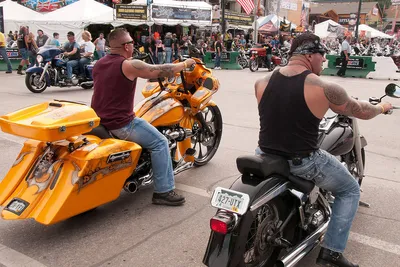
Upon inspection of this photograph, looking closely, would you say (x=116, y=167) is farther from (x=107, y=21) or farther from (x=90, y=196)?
(x=107, y=21)

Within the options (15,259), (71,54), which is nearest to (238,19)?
(71,54)

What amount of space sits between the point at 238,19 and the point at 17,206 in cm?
3425

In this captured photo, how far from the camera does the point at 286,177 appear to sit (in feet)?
9.36

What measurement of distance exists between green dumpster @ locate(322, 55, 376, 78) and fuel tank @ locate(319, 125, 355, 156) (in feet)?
51.2

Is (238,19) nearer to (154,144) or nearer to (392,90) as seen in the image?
(154,144)

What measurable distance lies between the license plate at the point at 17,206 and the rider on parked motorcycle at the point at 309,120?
76.7 inches

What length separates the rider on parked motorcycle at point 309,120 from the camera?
2.68 m

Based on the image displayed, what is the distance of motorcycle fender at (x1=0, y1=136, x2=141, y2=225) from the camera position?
328 centimetres

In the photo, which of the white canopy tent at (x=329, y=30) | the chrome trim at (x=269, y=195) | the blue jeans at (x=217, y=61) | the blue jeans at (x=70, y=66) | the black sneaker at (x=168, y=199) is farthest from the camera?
the white canopy tent at (x=329, y=30)

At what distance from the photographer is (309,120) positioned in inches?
108

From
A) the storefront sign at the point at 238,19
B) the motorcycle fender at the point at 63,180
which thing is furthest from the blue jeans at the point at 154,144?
the storefront sign at the point at 238,19

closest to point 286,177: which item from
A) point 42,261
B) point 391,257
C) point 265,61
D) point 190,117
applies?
point 391,257

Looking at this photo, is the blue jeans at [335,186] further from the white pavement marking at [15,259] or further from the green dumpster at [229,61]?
the green dumpster at [229,61]

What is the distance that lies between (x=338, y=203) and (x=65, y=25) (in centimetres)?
2579
